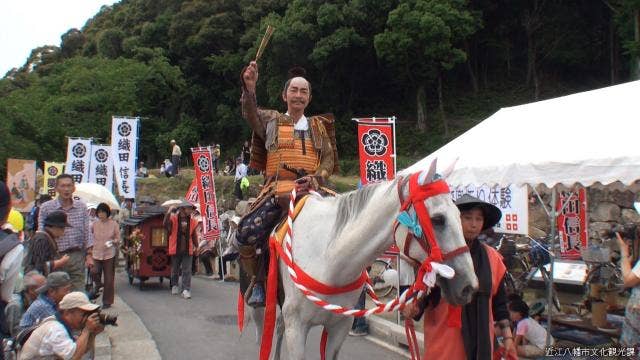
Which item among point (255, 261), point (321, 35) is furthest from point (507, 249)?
point (321, 35)

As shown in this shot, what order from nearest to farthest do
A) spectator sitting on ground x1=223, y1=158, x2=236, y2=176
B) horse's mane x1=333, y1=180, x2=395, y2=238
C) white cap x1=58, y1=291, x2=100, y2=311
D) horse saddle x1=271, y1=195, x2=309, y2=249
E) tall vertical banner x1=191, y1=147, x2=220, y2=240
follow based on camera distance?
horse's mane x1=333, y1=180, x2=395, y2=238 → horse saddle x1=271, y1=195, x2=309, y2=249 → white cap x1=58, y1=291, x2=100, y2=311 → tall vertical banner x1=191, y1=147, x2=220, y2=240 → spectator sitting on ground x1=223, y1=158, x2=236, y2=176

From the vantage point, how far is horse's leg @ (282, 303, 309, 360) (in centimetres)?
357

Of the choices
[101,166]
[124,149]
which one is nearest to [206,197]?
[124,149]

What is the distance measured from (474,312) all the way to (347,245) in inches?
35.2

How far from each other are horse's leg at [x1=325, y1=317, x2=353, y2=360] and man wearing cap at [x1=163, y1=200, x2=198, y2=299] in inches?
306

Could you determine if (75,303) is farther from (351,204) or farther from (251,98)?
(351,204)

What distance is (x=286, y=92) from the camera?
450 cm

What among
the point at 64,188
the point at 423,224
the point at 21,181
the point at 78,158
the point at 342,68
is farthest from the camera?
the point at 342,68

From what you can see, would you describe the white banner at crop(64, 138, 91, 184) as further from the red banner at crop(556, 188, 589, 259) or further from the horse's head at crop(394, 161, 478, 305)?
the horse's head at crop(394, 161, 478, 305)

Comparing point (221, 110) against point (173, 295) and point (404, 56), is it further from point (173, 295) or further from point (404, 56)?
point (173, 295)

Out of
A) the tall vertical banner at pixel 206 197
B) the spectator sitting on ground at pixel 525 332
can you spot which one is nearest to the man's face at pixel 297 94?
the spectator sitting on ground at pixel 525 332

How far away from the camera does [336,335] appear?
3893 mm

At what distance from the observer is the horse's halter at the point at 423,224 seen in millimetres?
2824

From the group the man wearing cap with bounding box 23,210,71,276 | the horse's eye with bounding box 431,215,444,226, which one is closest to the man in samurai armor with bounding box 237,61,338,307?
the horse's eye with bounding box 431,215,444,226
